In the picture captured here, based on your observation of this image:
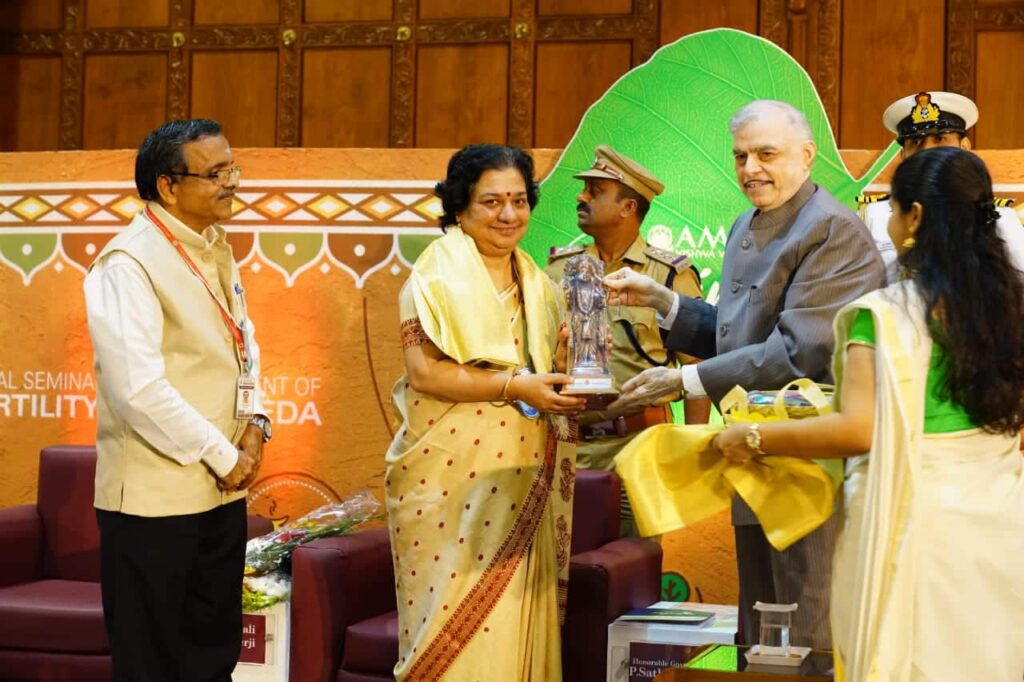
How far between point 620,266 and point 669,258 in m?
0.17

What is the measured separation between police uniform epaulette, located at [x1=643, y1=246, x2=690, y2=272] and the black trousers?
186cm

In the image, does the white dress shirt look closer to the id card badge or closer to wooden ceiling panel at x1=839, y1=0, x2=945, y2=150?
the id card badge

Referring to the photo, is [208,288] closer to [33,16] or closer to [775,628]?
[775,628]

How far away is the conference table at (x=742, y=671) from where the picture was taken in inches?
107

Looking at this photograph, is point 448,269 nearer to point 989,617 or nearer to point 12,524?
point 989,617

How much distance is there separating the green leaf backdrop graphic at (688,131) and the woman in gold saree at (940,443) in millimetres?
2315

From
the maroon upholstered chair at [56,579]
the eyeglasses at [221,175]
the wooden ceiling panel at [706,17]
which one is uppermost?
the wooden ceiling panel at [706,17]

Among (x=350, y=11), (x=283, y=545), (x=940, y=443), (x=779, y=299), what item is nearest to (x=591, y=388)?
(x=779, y=299)

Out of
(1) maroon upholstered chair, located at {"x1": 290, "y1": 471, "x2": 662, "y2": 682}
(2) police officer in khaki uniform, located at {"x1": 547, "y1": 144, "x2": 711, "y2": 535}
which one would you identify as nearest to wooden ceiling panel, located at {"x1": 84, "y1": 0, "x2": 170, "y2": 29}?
(2) police officer in khaki uniform, located at {"x1": 547, "y1": 144, "x2": 711, "y2": 535}

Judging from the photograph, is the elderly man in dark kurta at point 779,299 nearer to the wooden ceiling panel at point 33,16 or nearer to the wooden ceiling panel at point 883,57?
the wooden ceiling panel at point 883,57

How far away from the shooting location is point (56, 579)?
15.0 ft

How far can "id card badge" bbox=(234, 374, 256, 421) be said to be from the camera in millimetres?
3285

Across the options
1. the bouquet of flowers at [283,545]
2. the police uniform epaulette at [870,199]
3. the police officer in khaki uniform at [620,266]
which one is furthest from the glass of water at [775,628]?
the police uniform epaulette at [870,199]

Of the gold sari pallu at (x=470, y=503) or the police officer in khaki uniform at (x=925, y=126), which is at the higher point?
the police officer in khaki uniform at (x=925, y=126)
